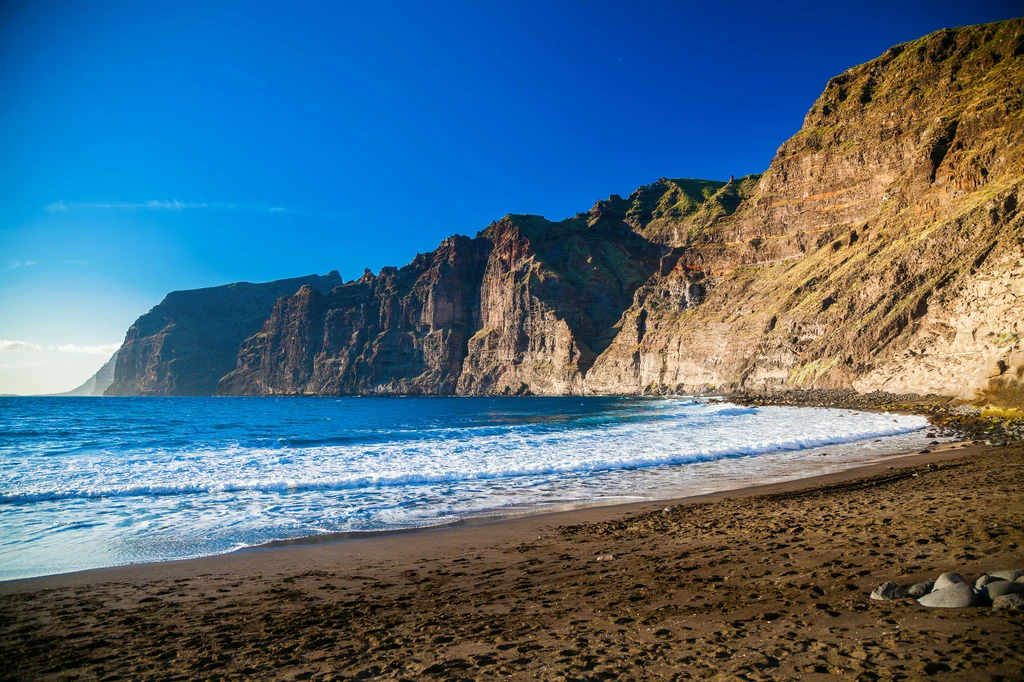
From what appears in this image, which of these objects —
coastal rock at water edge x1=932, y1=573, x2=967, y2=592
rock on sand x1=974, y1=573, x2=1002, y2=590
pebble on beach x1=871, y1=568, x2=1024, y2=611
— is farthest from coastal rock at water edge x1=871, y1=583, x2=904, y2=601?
rock on sand x1=974, y1=573, x2=1002, y2=590

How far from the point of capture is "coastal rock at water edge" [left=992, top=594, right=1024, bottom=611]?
4.53 metres

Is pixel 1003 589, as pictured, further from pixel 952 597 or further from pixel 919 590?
pixel 919 590

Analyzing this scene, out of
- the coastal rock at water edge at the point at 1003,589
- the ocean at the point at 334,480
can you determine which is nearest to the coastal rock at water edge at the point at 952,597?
the coastal rock at water edge at the point at 1003,589

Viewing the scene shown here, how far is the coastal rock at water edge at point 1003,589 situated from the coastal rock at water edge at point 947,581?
21cm

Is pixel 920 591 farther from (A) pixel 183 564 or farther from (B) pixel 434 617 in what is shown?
(A) pixel 183 564

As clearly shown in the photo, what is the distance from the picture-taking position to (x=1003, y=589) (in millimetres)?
4711

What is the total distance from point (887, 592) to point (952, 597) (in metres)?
0.54

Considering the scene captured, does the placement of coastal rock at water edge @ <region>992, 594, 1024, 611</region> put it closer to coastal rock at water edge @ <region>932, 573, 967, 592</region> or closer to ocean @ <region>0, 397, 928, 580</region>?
coastal rock at water edge @ <region>932, 573, 967, 592</region>

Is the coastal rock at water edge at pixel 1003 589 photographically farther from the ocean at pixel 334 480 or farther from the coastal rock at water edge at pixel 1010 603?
the ocean at pixel 334 480

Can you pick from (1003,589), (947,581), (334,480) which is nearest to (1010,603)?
(1003,589)

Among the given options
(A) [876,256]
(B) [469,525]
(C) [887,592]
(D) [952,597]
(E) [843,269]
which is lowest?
(B) [469,525]

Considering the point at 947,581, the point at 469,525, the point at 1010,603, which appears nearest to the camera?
the point at 1010,603

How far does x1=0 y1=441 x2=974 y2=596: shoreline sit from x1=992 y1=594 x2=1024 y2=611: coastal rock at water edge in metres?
6.63

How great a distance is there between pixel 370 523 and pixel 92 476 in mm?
13373
